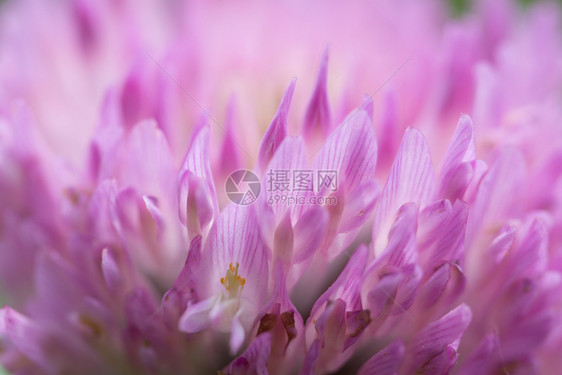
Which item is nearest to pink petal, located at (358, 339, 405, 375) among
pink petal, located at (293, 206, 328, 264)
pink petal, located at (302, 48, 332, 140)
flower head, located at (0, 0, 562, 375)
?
flower head, located at (0, 0, 562, 375)

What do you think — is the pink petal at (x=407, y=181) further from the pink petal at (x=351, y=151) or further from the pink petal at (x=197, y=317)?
the pink petal at (x=197, y=317)

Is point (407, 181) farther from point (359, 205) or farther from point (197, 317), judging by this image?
point (197, 317)

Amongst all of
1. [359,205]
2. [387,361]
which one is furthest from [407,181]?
[387,361]

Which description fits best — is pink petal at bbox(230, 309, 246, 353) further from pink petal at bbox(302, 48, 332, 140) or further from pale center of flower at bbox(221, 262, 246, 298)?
pink petal at bbox(302, 48, 332, 140)

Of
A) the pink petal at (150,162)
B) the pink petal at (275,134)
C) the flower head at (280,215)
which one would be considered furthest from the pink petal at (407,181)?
the pink petal at (150,162)

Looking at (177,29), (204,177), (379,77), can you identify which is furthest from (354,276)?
(177,29)

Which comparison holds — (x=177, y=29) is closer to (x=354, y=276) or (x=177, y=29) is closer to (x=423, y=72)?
(x=423, y=72)

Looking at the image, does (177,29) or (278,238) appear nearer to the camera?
(278,238)

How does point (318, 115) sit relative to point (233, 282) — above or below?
above
